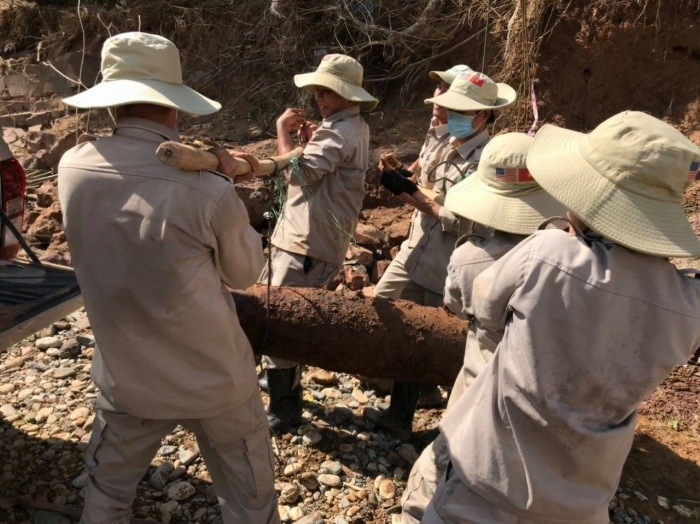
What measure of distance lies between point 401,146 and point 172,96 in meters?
5.33

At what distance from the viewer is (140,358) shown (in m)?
2.16

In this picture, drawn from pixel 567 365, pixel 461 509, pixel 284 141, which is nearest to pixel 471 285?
pixel 567 365

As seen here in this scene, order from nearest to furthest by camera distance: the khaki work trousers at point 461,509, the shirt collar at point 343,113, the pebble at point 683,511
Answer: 1. the khaki work trousers at point 461,509
2. the pebble at point 683,511
3. the shirt collar at point 343,113

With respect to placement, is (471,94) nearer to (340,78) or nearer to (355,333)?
(340,78)

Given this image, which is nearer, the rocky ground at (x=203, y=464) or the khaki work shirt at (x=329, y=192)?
the rocky ground at (x=203, y=464)

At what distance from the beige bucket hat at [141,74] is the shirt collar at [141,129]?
0.30 feet

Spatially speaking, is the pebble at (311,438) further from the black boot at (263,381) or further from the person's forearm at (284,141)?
the person's forearm at (284,141)

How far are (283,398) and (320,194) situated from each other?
1.23 m

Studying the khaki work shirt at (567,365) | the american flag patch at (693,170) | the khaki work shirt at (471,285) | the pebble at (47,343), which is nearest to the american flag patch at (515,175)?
the khaki work shirt at (471,285)

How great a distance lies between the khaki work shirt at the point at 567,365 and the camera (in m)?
1.59

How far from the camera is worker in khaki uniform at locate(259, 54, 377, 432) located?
3.53 meters

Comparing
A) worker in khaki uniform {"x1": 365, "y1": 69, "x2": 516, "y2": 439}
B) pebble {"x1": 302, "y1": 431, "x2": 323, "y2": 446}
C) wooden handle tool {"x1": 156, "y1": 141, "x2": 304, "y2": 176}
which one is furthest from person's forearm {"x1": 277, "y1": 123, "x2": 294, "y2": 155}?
pebble {"x1": 302, "y1": 431, "x2": 323, "y2": 446}

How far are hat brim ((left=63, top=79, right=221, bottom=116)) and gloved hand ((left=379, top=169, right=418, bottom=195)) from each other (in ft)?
4.62

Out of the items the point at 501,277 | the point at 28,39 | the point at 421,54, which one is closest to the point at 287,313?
the point at 501,277
